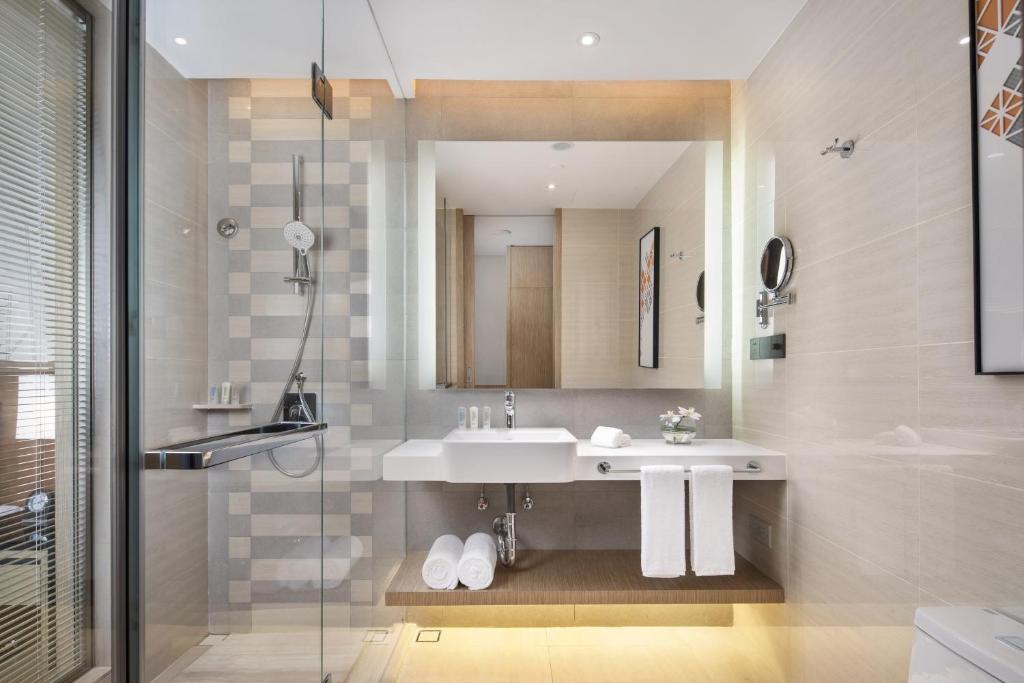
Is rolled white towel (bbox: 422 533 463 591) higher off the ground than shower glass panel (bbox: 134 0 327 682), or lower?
lower

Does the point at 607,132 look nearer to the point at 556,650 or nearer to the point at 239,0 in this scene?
the point at 239,0

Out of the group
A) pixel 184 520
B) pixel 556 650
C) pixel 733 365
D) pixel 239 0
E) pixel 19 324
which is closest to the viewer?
pixel 19 324

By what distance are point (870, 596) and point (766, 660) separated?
0.84m

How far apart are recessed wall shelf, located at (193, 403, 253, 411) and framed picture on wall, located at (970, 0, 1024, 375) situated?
5.11ft

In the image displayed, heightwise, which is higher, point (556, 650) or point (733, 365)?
point (733, 365)

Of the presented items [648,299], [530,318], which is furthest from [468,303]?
[648,299]

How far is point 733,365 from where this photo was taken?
2.67m

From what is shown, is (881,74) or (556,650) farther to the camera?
(556,650)

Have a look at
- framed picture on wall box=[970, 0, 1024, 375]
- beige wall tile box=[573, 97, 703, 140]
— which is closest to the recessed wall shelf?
framed picture on wall box=[970, 0, 1024, 375]

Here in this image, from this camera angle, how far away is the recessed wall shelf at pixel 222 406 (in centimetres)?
114

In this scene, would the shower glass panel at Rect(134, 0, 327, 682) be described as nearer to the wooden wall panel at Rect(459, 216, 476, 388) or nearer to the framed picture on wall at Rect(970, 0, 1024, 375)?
the wooden wall panel at Rect(459, 216, 476, 388)

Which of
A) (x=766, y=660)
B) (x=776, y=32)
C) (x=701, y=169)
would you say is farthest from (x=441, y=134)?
(x=766, y=660)

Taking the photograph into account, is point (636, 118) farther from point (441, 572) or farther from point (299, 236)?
point (441, 572)

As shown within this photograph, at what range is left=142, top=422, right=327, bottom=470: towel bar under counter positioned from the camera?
1.03 m
